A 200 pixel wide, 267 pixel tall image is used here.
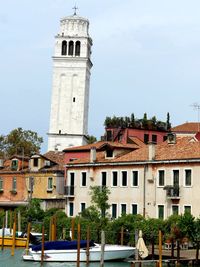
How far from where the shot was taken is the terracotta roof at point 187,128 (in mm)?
68250

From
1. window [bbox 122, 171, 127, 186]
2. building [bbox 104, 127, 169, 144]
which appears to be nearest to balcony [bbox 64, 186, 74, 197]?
window [bbox 122, 171, 127, 186]

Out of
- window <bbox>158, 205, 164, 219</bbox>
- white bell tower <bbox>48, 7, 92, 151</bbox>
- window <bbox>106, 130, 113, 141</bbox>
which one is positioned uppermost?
white bell tower <bbox>48, 7, 92, 151</bbox>

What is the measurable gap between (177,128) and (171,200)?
24950 mm

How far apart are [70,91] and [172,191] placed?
38.4 metres

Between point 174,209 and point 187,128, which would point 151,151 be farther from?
point 187,128

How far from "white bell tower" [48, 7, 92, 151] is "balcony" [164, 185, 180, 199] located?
34575 mm

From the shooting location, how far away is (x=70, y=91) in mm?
81375

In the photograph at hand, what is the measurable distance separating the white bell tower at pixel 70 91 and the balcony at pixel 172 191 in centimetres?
3457

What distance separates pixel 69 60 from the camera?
82.4 metres

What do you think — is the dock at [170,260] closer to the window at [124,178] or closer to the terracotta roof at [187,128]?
the window at [124,178]

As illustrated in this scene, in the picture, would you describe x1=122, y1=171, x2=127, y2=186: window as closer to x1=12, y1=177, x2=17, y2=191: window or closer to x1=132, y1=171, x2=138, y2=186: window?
x1=132, y1=171, x2=138, y2=186: window

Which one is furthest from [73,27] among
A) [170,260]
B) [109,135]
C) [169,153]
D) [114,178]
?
[170,260]

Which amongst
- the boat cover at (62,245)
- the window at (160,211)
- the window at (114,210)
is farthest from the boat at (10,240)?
the window at (160,211)

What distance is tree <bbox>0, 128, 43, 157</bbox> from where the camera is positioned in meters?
75.4
